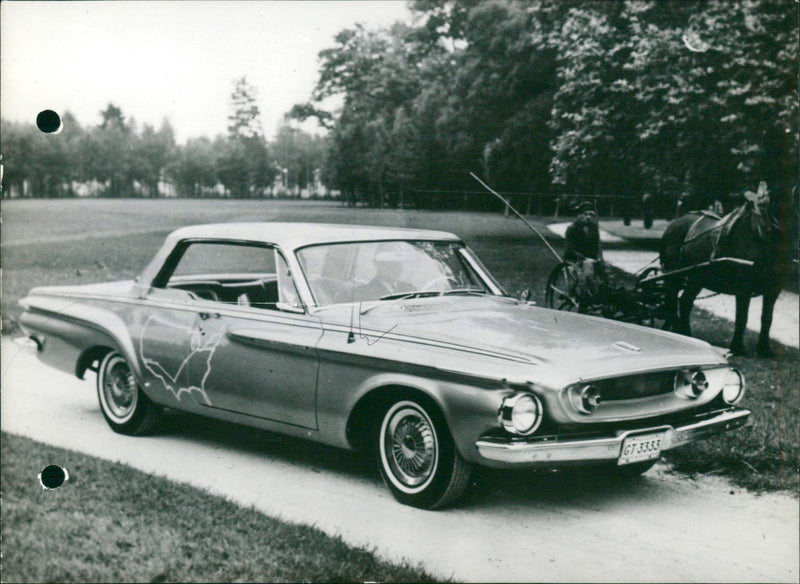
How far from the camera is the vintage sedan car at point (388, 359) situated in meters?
3.80

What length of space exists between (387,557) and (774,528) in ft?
6.56

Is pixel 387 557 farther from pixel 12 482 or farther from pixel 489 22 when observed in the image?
pixel 489 22

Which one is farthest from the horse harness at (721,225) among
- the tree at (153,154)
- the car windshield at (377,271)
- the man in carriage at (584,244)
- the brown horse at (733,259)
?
the tree at (153,154)

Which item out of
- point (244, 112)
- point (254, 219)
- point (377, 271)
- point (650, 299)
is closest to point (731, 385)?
point (650, 299)

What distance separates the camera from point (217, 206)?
605 cm

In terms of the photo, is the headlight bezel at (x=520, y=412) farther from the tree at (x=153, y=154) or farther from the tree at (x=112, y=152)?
the tree at (x=112, y=152)

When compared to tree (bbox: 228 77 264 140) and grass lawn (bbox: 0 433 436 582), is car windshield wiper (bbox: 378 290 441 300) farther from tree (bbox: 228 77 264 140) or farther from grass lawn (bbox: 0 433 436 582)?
tree (bbox: 228 77 264 140)

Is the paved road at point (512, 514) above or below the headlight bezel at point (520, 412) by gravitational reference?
below

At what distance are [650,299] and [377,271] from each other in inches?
97.3

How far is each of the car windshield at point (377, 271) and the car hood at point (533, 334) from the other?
Result: 0.13 meters

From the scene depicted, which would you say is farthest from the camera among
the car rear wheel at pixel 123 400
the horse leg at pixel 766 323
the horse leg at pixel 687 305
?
the horse leg at pixel 766 323

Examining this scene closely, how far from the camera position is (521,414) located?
374 cm

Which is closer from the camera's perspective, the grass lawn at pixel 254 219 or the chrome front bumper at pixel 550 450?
the chrome front bumper at pixel 550 450

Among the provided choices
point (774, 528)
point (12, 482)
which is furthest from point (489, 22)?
point (12, 482)
